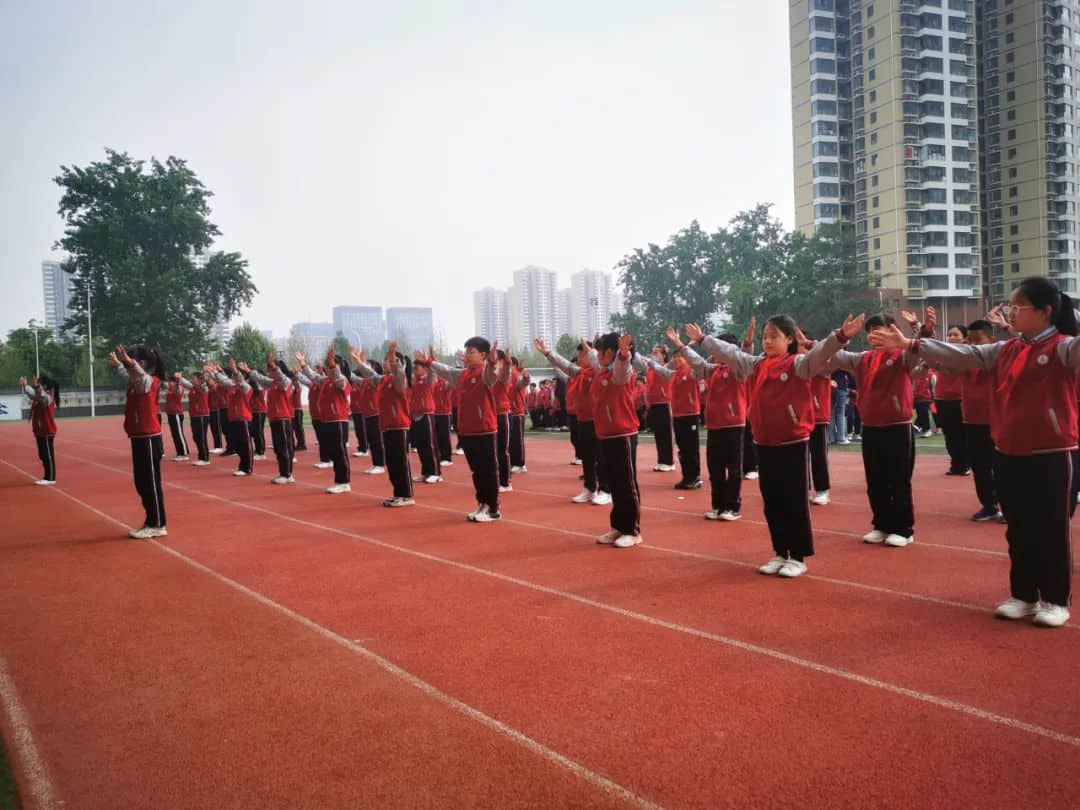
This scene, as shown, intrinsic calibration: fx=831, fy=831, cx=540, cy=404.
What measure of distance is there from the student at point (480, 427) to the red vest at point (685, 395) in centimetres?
355

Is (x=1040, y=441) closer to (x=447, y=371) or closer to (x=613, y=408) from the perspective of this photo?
(x=613, y=408)

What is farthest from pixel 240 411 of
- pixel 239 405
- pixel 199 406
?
pixel 199 406

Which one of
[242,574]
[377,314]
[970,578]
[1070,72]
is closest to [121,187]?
[242,574]

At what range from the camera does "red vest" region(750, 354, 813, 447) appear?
6.21 metres

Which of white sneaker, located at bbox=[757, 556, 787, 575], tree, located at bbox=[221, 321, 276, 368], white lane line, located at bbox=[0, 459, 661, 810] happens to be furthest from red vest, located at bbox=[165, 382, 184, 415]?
tree, located at bbox=[221, 321, 276, 368]

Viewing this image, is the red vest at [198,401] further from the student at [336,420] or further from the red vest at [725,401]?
the red vest at [725,401]

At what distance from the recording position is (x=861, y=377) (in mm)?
7355

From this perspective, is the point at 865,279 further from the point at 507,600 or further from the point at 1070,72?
the point at 507,600

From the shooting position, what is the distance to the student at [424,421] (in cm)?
1333

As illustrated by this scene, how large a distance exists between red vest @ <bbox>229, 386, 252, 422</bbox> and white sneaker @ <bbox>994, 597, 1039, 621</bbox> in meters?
12.5

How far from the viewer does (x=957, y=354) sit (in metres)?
5.20

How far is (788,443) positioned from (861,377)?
62.8 inches

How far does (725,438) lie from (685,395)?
2.88 m

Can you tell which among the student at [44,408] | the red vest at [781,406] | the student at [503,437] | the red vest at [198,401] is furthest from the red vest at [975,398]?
the red vest at [198,401]
